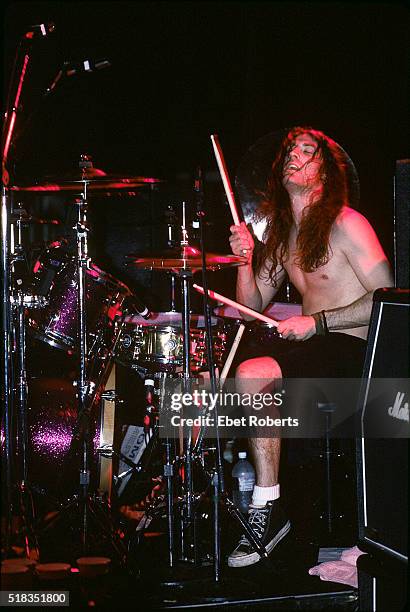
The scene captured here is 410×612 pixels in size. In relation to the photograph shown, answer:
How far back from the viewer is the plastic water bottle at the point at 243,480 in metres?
4.04

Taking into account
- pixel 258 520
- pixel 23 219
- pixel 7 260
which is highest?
pixel 23 219

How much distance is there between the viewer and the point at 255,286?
12.1 ft

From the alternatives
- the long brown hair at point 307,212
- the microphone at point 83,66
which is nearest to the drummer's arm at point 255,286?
the long brown hair at point 307,212

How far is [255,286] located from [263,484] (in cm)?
96

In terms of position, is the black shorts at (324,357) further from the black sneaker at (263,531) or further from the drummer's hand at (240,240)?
the black sneaker at (263,531)

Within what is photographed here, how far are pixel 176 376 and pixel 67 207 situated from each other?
180 cm

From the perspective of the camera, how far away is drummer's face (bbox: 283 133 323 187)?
364 centimetres

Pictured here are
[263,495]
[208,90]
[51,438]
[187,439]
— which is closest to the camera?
[187,439]

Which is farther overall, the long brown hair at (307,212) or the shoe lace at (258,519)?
the long brown hair at (307,212)

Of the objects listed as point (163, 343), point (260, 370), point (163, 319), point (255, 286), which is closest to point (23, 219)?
point (163, 319)

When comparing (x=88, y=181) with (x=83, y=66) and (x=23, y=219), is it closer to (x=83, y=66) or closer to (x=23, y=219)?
(x=83, y=66)

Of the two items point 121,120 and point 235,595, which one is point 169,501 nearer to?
point 235,595

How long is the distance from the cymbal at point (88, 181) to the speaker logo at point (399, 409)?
1.53 metres

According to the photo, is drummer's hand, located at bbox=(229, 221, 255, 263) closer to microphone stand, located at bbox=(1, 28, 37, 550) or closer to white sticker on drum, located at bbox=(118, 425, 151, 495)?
microphone stand, located at bbox=(1, 28, 37, 550)
